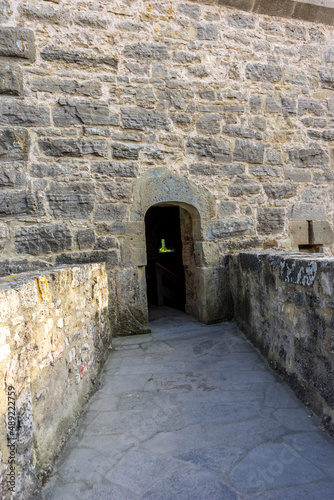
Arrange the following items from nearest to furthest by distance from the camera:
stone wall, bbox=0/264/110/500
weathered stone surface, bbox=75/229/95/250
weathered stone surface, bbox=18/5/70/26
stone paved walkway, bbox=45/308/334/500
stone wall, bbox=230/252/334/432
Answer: stone wall, bbox=0/264/110/500, stone paved walkway, bbox=45/308/334/500, stone wall, bbox=230/252/334/432, weathered stone surface, bbox=18/5/70/26, weathered stone surface, bbox=75/229/95/250

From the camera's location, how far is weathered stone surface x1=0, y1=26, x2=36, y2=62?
11.1 ft

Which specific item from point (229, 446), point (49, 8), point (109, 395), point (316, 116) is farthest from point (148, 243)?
point (229, 446)

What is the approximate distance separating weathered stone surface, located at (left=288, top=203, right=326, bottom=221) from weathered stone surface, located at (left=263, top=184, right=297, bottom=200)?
18 cm

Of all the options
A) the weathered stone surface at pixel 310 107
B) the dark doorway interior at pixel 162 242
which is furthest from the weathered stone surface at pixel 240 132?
the dark doorway interior at pixel 162 242

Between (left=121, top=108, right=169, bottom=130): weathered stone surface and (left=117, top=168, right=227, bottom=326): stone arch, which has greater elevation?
(left=121, top=108, right=169, bottom=130): weathered stone surface

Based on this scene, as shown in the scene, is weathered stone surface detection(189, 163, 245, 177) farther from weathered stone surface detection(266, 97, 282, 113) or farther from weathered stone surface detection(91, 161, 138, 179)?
weathered stone surface detection(266, 97, 282, 113)

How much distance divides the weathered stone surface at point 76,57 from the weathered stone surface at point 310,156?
254cm

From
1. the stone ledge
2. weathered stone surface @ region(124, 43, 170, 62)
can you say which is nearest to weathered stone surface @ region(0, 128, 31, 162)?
weathered stone surface @ region(124, 43, 170, 62)

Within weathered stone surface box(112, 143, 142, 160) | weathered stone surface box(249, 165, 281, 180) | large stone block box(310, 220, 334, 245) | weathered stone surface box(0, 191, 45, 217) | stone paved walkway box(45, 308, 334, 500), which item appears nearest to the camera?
stone paved walkway box(45, 308, 334, 500)

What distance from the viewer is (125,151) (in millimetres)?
3744

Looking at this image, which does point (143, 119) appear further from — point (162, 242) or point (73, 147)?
point (162, 242)

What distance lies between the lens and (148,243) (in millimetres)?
8086

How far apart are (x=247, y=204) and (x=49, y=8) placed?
312 centimetres

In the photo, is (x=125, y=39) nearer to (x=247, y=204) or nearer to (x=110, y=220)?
(x=110, y=220)
